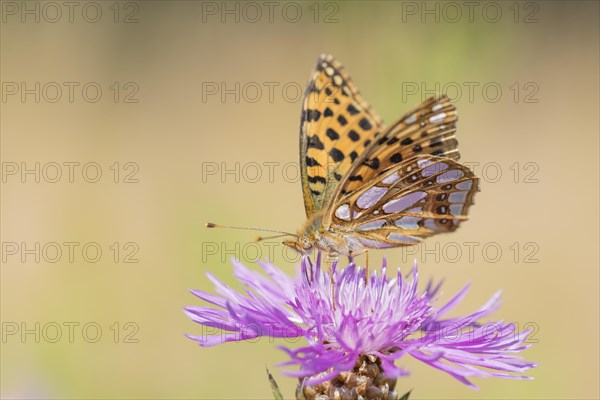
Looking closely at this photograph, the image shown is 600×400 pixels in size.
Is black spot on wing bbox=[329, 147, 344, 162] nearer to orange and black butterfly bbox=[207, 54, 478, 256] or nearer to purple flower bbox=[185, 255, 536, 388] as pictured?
orange and black butterfly bbox=[207, 54, 478, 256]

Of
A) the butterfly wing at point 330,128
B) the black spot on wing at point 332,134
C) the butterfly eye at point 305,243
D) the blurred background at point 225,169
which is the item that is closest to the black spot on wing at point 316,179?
the butterfly wing at point 330,128

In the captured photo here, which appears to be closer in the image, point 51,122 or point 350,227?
point 350,227

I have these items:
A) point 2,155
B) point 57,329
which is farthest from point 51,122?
point 57,329

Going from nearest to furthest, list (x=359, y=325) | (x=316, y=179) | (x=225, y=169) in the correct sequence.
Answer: (x=359, y=325) → (x=316, y=179) → (x=225, y=169)

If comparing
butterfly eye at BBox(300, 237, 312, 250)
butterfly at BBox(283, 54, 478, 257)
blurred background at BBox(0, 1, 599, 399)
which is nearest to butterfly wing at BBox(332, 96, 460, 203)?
butterfly at BBox(283, 54, 478, 257)

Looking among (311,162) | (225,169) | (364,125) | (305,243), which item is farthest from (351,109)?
(225,169)

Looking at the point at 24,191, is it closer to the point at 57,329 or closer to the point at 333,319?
the point at 57,329

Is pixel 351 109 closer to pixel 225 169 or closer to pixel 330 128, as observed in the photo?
pixel 330 128
